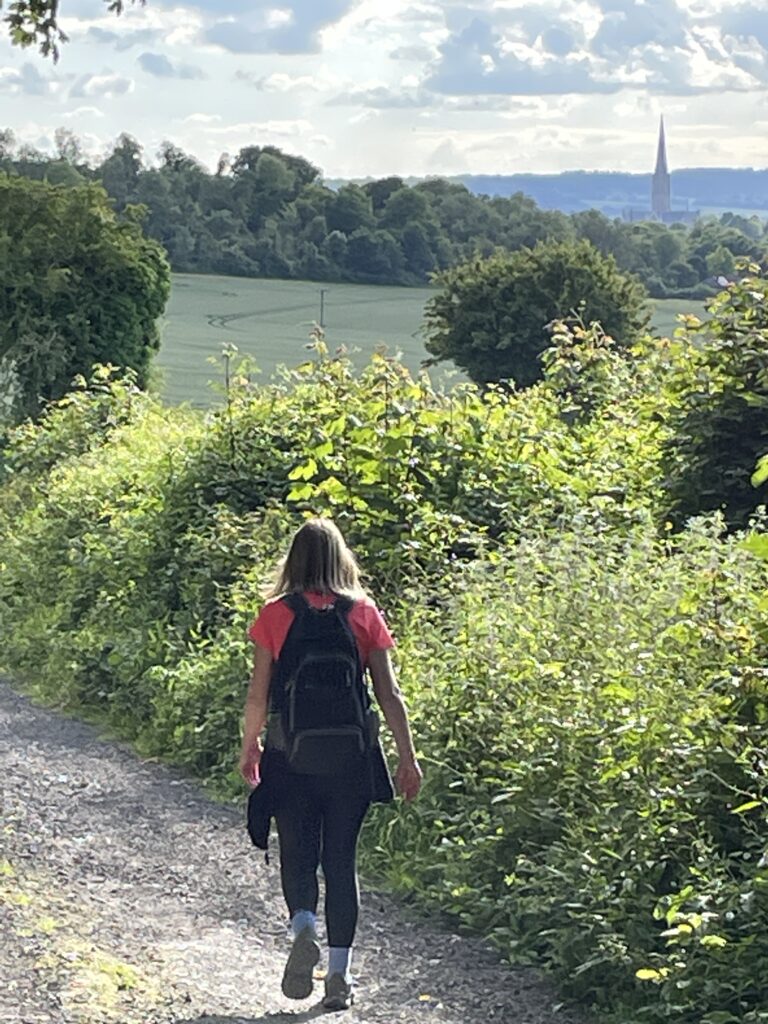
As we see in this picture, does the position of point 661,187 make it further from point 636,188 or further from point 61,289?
point 61,289

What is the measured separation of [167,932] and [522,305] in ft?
80.5

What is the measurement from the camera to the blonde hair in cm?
575

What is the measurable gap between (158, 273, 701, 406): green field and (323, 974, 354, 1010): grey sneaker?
123ft

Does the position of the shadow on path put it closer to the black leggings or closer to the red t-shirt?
the black leggings

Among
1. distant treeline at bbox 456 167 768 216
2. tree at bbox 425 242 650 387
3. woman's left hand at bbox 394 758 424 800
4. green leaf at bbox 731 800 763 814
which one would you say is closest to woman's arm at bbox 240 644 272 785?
woman's left hand at bbox 394 758 424 800

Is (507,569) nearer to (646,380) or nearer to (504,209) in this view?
(646,380)

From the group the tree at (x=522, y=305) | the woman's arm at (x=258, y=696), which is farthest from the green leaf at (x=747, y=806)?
the tree at (x=522, y=305)

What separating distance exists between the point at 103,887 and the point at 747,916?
303cm

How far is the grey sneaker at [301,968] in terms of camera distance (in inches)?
225

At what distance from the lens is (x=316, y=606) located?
5746 millimetres

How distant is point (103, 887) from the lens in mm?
7332

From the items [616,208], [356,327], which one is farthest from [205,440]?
[616,208]

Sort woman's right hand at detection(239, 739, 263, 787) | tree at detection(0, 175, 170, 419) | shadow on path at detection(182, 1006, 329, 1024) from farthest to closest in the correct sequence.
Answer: tree at detection(0, 175, 170, 419)
woman's right hand at detection(239, 739, 263, 787)
shadow on path at detection(182, 1006, 329, 1024)

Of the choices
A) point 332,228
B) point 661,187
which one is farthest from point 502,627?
point 661,187
